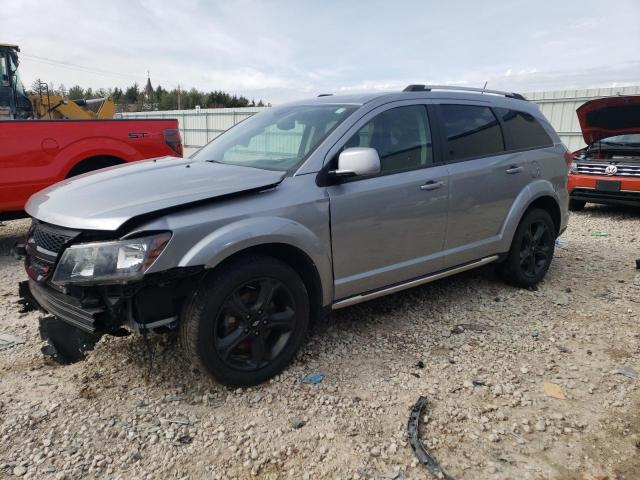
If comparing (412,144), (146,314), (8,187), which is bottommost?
(146,314)

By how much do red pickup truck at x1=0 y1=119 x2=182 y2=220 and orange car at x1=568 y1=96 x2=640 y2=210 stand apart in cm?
626

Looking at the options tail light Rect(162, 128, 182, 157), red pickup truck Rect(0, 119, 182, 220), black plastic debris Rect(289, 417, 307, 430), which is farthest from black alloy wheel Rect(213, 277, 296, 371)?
tail light Rect(162, 128, 182, 157)

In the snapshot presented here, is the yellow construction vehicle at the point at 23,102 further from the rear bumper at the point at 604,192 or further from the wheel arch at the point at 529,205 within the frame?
the rear bumper at the point at 604,192

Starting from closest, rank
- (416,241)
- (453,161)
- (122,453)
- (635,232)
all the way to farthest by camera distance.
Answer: (122,453)
(416,241)
(453,161)
(635,232)

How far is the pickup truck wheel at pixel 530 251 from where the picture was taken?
4.70 metres

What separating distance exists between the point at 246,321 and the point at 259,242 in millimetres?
476

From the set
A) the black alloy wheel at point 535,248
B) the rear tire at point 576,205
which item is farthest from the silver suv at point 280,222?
the rear tire at point 576,205

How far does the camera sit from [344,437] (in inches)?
103

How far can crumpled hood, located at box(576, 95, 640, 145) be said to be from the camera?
772 centimetres

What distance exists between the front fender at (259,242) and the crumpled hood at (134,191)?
219 mm

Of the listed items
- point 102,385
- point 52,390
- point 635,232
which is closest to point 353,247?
point 102,385

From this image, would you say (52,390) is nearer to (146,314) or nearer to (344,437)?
(146,314)

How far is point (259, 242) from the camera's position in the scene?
9.37 ft

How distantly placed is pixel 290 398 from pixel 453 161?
2244 millimetres
